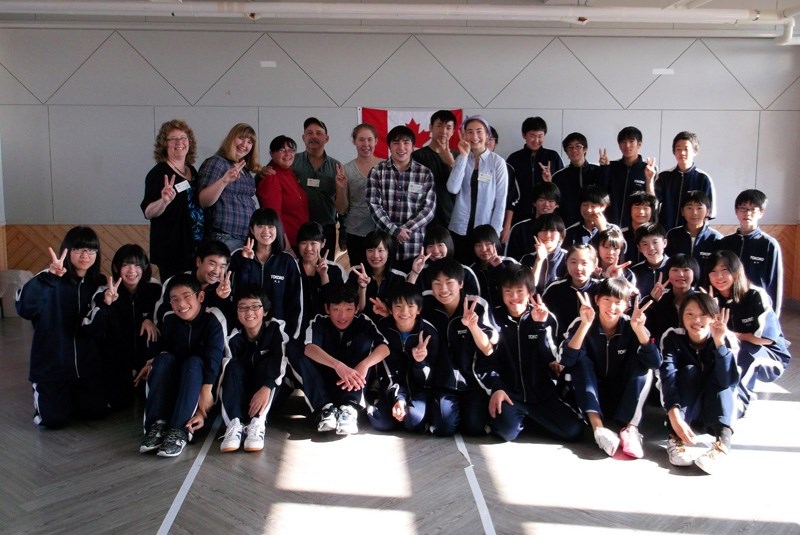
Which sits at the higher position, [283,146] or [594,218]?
[283,146]

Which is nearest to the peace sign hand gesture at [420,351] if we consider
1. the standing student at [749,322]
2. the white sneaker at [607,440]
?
the white sneaker at [607,440]

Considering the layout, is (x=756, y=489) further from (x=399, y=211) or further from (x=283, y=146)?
(x=283, y=146)

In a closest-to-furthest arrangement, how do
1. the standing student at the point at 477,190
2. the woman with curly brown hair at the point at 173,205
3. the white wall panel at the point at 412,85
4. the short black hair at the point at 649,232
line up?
the short black hair at the point at 649,232 → the woman with curly brown hair at the point at 173,205 → the standing student at the point at 477,190 → the white wall panel at the point at 412,85

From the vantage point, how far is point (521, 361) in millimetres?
3910

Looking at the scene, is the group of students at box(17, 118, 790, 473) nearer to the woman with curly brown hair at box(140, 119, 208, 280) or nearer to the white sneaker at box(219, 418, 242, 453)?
the white sneaker at box(219, 418, 242, 453)

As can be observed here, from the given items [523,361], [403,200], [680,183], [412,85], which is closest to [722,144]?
[680,183]

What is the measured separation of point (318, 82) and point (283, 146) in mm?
2262

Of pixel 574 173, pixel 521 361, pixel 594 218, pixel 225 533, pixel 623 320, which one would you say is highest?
pixel 574 173

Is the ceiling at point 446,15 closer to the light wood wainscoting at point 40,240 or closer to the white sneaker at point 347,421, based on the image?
the light wood wainscoting at point 40,240

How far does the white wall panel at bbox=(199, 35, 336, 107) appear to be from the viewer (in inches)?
278

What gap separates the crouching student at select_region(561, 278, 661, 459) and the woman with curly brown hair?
2.67 meters

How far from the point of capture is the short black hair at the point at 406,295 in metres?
3.90

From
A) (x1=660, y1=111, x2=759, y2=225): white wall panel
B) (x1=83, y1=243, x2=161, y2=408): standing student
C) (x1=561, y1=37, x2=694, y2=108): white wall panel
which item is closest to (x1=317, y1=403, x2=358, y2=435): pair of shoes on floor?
(x1=83, y1=243, x2=161, y2=408): standing student

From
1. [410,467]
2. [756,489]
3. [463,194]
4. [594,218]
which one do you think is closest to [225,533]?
[410,467]
